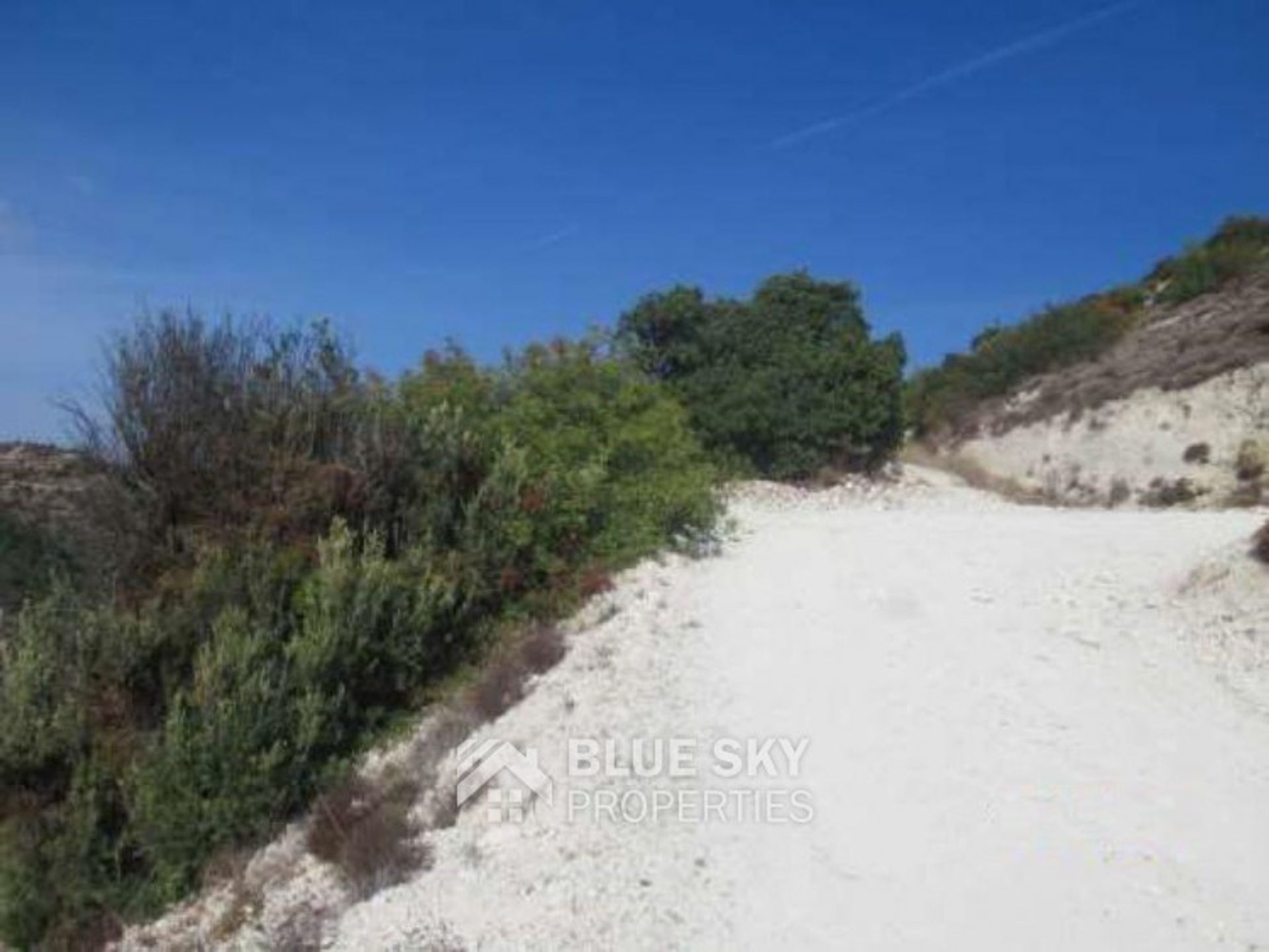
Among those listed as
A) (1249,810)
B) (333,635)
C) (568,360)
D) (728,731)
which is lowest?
(1249,810)

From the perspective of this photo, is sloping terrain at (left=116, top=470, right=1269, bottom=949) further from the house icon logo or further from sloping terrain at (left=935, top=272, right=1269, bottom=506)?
sloping terrain at (left=935, top=272, right=1269, bottom=506)

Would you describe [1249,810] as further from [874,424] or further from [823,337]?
[823,337]

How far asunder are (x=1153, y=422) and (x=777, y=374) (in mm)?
9168

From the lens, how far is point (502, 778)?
715 cm

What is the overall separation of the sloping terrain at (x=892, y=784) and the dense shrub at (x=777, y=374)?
1164cm

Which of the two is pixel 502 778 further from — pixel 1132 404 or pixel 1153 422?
pixel 1132 404

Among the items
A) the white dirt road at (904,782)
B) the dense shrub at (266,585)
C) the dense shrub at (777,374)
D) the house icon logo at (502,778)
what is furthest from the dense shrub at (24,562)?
the dense shrub at (777,374)

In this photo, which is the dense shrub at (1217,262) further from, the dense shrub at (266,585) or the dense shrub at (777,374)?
the dense shrub at (266,585)

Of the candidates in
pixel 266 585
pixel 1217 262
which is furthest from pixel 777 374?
pixel 1217 262

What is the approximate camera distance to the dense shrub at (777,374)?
23797mm

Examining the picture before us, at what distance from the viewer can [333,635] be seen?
8.55 m

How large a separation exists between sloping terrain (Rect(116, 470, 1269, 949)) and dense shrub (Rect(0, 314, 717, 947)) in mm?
695

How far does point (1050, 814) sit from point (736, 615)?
4762 millimetres

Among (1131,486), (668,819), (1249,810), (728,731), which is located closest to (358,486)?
(728,731)
